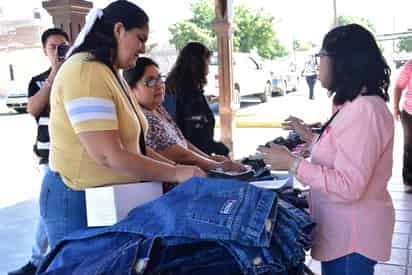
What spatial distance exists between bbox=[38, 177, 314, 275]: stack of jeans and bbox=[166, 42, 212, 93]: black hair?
2.17 m

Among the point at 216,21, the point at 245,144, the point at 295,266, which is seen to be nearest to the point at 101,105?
the point at 295,266

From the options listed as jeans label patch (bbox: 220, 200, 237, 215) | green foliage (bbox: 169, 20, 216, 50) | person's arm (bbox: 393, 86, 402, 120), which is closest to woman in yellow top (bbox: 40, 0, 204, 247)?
jeans label patch (bbox: 220, 200, 237, 215)

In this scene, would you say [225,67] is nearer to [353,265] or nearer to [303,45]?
[353,265]

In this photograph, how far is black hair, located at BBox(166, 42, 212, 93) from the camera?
337 cm

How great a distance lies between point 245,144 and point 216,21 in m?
2.76

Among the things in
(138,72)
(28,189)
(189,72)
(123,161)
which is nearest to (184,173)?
(123,161)

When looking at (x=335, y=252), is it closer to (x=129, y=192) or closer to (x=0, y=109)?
(x=129, y=192)

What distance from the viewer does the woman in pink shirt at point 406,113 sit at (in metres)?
4.54

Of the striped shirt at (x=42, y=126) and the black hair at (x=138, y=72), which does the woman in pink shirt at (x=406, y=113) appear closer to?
the black hair at (x=138, y=72)

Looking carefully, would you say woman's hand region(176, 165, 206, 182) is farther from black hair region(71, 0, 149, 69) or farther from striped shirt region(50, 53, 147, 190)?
black hair region(71, 0, 149, 69)

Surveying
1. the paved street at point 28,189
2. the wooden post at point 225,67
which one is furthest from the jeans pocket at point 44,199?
the wooden post at point 225,67

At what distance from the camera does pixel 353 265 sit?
1.50m

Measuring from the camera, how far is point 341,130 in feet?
4.66

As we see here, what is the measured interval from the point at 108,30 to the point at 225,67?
15.8ft
